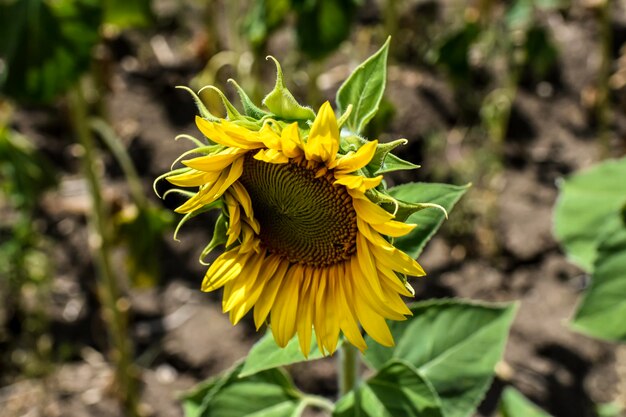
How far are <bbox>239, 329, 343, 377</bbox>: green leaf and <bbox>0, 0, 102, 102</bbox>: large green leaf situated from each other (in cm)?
81

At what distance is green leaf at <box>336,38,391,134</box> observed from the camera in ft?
3.01

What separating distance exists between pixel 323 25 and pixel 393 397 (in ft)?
3.18

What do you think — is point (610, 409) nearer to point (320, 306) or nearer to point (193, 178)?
point (320, 306)

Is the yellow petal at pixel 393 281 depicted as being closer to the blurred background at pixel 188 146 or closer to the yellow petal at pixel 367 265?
the yellow petal at pixel 367 265

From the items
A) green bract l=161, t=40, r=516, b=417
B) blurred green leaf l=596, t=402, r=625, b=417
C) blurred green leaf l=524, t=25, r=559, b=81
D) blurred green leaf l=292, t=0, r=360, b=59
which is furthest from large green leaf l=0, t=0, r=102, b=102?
blurred green leaf l=596, t=402, r=625, b=417

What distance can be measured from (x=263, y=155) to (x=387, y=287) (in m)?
0.19

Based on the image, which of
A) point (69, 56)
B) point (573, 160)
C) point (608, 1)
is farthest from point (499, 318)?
point (573, 160)

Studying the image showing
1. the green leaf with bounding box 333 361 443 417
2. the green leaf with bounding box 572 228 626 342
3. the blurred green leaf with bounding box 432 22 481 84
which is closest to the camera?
the green leaf with bounding box 333 361 443 417

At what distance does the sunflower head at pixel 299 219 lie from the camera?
813mm

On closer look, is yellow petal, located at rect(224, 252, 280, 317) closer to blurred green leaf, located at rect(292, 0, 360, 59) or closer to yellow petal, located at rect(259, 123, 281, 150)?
yellow petal, located at rect(259, 123, 281, 150)

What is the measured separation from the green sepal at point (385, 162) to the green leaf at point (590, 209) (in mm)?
770

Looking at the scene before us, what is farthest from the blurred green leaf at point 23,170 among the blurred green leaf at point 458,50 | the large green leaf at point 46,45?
the blurred green leaf at point 458,50

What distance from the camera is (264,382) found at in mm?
1150

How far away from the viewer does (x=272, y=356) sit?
97cm
